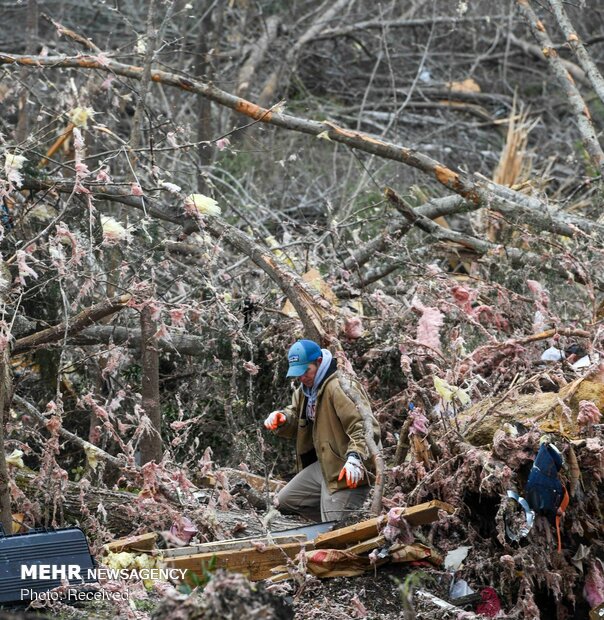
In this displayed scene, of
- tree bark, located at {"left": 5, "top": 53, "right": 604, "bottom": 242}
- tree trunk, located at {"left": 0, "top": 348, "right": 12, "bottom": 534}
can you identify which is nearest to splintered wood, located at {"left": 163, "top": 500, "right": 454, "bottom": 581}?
tree trunk, located at {"left": 0, "top": 348, "right": 12, "bottom": 534}

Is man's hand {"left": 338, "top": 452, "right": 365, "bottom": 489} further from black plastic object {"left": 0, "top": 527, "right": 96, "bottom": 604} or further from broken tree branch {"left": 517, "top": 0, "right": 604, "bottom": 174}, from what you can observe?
broken tree branch {"left": 517, "top": 0, "right": 604, "bottom": 174}

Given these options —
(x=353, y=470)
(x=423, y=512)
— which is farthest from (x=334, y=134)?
(x=423, y=512)

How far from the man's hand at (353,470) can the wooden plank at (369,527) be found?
0.40 meters

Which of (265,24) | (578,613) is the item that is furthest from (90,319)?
(265,24)

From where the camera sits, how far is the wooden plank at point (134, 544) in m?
4.72

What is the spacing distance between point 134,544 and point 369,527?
1.13 metres

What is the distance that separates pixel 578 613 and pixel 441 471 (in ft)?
3.21

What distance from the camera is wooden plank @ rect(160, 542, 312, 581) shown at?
4586 mm

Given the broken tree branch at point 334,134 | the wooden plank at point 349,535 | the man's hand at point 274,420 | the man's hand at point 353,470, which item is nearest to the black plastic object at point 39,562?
the wooden plank at point 349,535

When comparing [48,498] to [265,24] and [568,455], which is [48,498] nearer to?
[568,455]

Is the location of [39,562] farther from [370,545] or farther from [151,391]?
[151,391]

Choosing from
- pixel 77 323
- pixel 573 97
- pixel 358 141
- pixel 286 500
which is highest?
pixel 573 97

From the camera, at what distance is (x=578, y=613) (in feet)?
16.6

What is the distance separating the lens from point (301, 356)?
569 cm
